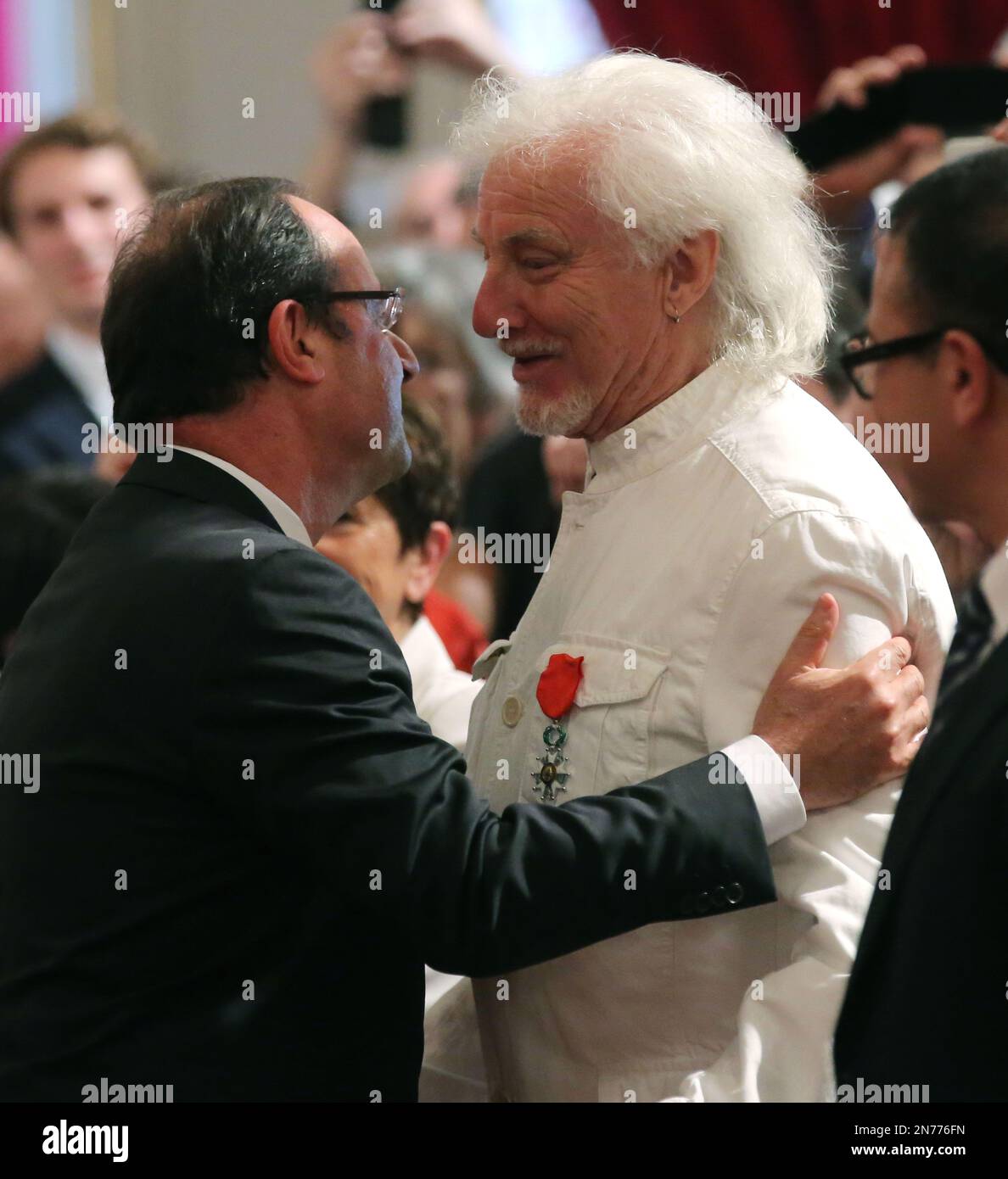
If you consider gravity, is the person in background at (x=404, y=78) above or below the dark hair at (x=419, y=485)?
above

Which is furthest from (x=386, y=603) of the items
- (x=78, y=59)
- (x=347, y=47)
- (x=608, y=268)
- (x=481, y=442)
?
(x=78, y=59)

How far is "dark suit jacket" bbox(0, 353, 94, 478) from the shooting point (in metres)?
4.88

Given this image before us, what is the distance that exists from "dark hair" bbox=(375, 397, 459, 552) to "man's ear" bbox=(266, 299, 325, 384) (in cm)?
77

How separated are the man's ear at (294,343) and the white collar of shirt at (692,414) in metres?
0.41

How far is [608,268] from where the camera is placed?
2.15m

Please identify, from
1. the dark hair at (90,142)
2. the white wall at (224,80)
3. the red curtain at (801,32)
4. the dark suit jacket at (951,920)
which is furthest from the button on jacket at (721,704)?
the white wall at (224,80)

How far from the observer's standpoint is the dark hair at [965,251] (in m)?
1.86

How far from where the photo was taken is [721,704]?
1.97m

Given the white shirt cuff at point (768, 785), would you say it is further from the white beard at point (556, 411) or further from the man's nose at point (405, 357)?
the man's nose at point (405, 357)

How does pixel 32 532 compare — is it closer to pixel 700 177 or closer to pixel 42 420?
pixel 700 177

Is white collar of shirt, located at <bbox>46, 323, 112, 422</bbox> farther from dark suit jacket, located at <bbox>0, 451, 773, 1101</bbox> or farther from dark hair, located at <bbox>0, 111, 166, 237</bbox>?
dark suit jacket, located at <bbox>0, 451, 773, 1101</bbox>

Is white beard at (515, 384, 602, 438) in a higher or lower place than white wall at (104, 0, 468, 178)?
lower

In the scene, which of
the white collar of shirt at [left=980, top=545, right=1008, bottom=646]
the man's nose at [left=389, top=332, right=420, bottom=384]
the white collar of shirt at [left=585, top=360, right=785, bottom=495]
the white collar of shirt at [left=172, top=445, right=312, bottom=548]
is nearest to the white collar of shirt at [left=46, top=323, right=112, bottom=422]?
the man's nose at [left=389, top=332, right=420, bottom=384]

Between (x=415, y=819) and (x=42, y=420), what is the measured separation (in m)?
3.50
